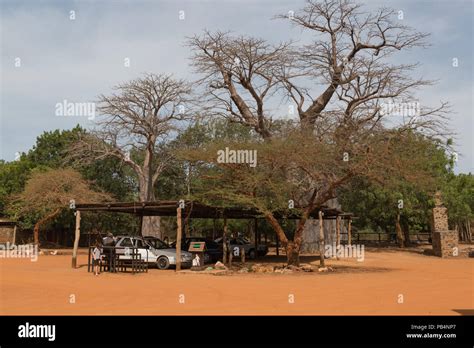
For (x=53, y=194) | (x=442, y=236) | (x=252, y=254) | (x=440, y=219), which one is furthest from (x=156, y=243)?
(x=440, y=219)

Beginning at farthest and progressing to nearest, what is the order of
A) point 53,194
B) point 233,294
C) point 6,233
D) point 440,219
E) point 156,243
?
point 6,233 < point 53,194 < point 440,219 < point 156,243 < point 233,294

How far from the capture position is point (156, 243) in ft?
78.1

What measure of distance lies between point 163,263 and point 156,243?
7.54 feet

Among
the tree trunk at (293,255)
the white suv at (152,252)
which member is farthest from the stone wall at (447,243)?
the white suv at (152,252)

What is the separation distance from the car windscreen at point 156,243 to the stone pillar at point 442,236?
17887 millimetres

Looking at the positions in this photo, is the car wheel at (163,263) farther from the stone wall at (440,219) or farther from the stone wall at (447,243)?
the stone wall at (440,219)

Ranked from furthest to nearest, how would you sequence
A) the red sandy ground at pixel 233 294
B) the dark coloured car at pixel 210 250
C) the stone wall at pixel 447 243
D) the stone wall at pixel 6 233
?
the stone wall at pixel 6 233 → the stone wall at pixel 447 243 → the dark coloured car at pixel 210 250 → the red sandy ground at pixel 233 294

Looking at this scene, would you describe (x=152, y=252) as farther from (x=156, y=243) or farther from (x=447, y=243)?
(x=447, y=243)

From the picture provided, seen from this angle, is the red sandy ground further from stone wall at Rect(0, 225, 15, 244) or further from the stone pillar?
stone wall at Rect(0, 225, 15, 244)

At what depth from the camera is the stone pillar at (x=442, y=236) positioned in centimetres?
3072

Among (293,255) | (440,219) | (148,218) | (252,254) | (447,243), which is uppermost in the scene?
(148,218)

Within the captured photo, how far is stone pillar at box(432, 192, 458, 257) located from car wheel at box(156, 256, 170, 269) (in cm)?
1834
